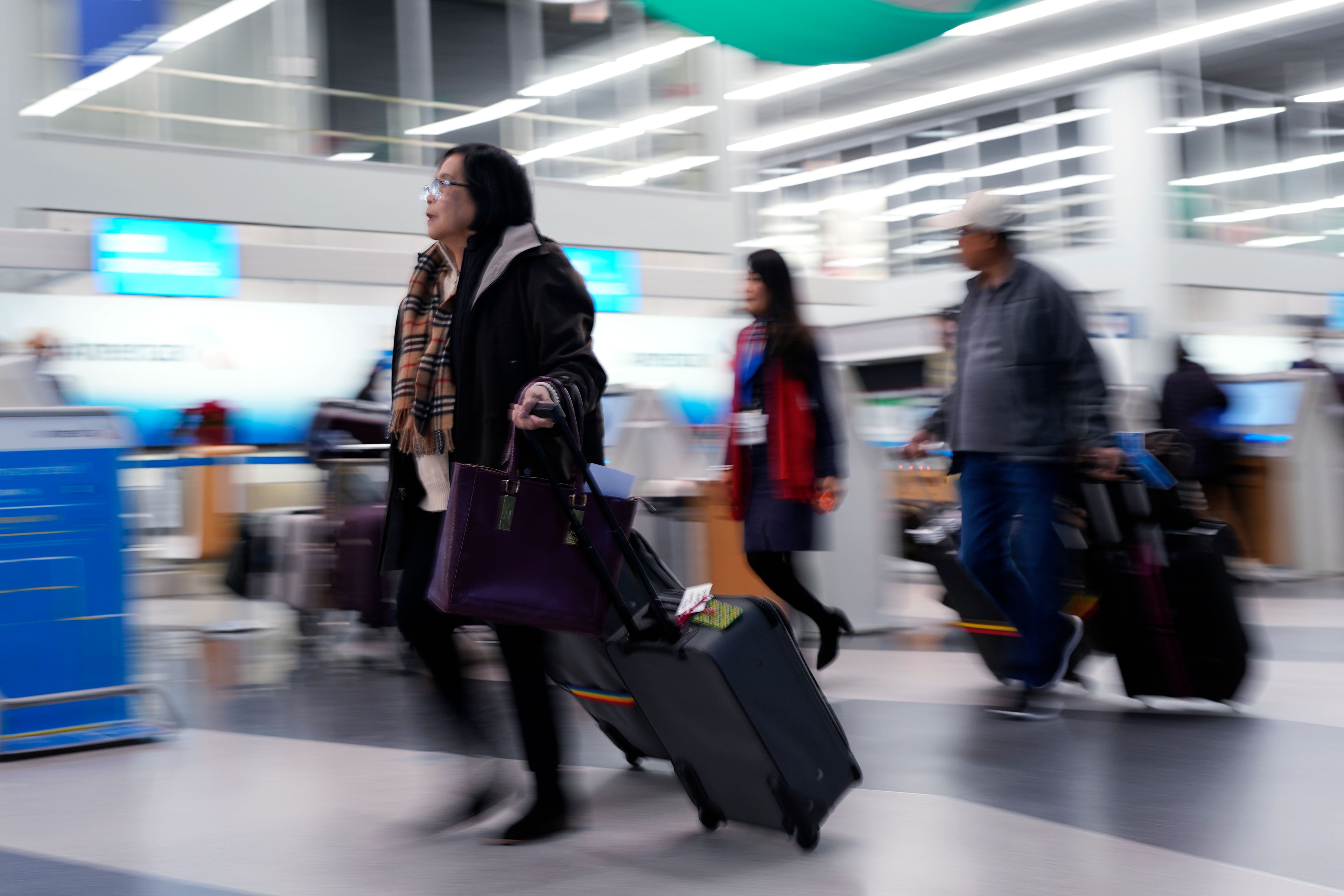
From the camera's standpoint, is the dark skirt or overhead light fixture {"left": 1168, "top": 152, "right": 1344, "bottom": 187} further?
overhead light fixture {"left": 1168, "top": 152, "right": 1344, "bottom": 187}

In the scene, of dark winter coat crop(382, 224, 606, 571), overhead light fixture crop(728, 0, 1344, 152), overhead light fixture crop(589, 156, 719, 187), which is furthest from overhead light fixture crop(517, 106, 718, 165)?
dark winter coat crop(382, 224, 606, 571)

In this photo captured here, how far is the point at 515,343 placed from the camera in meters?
2.77

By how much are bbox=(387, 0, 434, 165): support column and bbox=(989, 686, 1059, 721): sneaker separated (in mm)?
12808

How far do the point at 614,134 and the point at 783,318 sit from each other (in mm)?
13499

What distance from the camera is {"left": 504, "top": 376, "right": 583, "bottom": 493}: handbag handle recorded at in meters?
2.58

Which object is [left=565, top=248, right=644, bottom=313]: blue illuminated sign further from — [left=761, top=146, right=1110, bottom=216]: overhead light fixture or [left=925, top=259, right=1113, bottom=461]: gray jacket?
[left=925, top=259, right=1113, bottom=461]: gray jacket

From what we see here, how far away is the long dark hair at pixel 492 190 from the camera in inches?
114

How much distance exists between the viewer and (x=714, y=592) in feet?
20.1

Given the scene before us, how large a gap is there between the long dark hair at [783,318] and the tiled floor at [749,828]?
120 centimetres

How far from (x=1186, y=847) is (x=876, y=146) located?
2399 centimetres

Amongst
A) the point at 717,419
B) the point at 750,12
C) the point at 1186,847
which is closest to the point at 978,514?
the point at 1186,847

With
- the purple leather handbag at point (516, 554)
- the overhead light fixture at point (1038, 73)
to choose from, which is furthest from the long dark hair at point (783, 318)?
the overhead light fixture at point (1038, 73)

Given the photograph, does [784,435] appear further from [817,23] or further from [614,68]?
[614,68]

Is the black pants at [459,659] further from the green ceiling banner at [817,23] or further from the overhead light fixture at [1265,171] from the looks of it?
the overhead light fixture at [1265,171]
